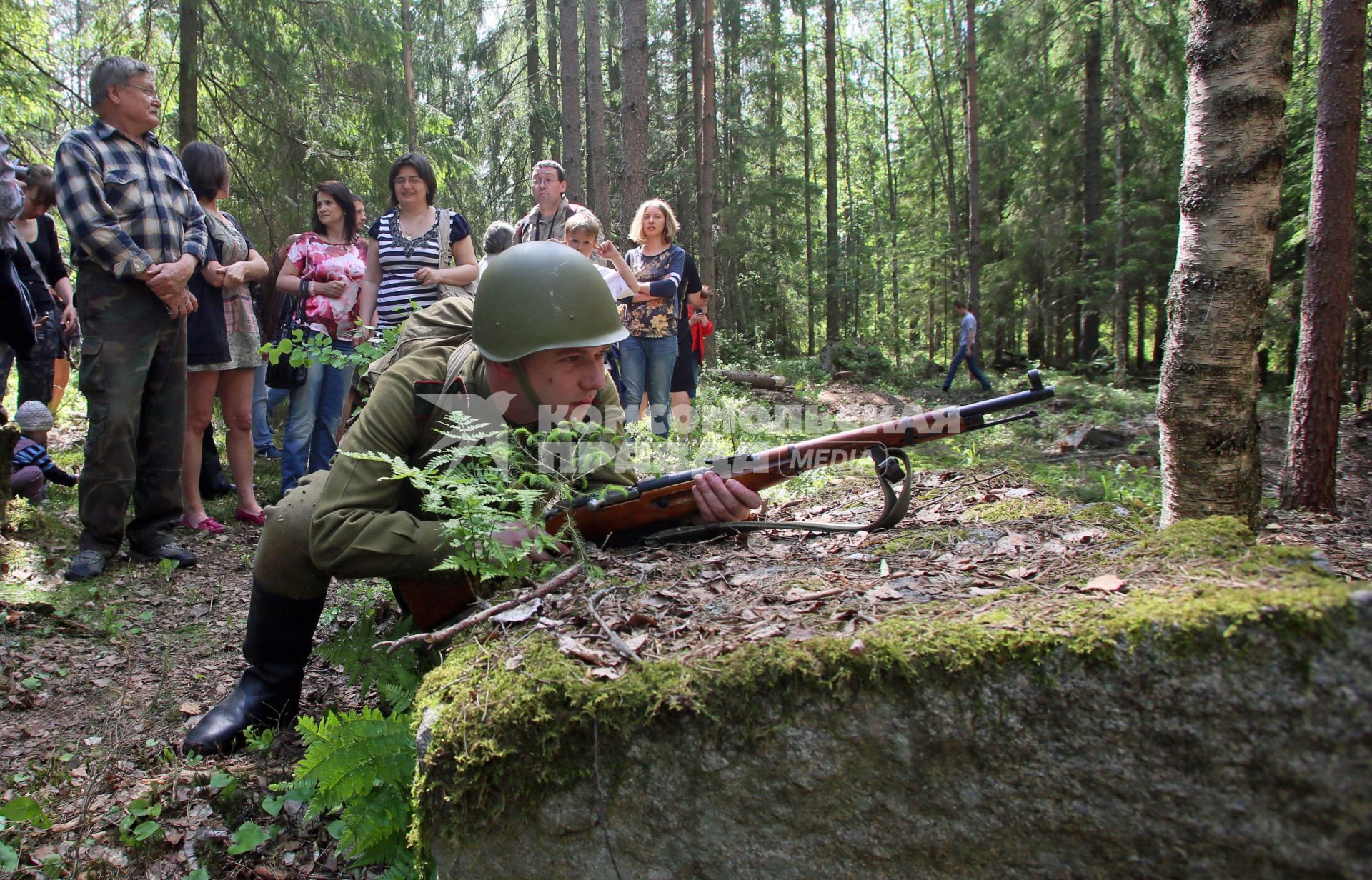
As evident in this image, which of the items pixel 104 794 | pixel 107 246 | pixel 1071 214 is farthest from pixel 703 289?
pixel 1071 214

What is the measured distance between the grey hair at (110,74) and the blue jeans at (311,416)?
206 centimetres

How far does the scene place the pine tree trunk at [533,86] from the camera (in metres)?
22.2

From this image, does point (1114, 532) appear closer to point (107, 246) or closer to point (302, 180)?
point (107, 246)

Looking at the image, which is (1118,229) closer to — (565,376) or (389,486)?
(565,376)

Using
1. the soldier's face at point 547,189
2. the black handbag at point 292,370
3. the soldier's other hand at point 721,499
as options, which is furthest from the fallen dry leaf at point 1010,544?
the soldier's face at point 547,189

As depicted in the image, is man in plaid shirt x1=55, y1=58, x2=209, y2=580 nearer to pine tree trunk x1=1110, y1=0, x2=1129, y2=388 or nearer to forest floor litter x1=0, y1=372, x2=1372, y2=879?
forest floor litter x1=0, y1=372, x2=1372, y2=879

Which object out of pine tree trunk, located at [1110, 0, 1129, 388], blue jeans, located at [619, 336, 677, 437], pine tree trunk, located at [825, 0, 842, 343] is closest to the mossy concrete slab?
blue jeans, located at [619, 336, 677, 437]

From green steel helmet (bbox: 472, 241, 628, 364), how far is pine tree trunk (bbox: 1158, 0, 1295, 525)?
2414 mm

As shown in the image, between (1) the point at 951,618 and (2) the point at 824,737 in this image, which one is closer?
(2) the point at 824,737

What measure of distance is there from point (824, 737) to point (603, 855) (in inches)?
20.0

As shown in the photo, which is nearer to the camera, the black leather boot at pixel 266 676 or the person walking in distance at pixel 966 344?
the black leather boot at pixel 266 676

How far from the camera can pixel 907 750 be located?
1.55 meters

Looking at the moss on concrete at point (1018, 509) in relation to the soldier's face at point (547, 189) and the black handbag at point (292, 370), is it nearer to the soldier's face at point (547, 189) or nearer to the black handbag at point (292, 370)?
the soldier's face at point (547, 189)

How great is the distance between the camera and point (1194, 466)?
131 inches
